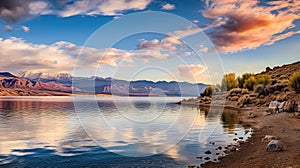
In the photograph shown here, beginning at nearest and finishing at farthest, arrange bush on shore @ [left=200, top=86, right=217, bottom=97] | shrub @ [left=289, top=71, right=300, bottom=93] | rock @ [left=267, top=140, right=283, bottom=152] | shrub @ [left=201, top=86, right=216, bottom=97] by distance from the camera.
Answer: rock @ [left=267, top=140, right=283, bottom=152] → shrub @ [left=289, top=71, right=300, bottom=93] → bush on shore @ [left=200, top=86, right=217, bottom=97] → shrub @ [left=201, top=86, right=216, bottom=97]

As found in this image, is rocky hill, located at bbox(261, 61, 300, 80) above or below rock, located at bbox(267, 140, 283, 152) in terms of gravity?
above

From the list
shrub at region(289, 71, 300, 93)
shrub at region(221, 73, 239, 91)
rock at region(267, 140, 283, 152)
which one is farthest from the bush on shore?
rock at region(267, 140, 283, 152)

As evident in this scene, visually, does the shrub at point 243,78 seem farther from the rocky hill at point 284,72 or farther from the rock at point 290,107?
the rock at point 290,107

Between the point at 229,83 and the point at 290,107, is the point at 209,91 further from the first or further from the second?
the point at 290,107

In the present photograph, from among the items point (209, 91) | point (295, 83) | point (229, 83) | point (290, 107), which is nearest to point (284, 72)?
point (229, 83)

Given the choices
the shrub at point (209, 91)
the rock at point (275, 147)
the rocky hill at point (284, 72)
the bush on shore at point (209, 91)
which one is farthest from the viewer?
the shrub at point (209, 91)

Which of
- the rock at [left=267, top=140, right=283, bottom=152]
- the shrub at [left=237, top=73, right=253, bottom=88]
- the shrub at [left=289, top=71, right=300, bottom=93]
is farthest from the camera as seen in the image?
the shrub at [left=237, top=73, right=253, bottom=88]

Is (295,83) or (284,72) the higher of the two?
(284,72)

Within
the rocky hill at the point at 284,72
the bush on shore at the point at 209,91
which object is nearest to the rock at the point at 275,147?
the rocky hill at the point at 284,72

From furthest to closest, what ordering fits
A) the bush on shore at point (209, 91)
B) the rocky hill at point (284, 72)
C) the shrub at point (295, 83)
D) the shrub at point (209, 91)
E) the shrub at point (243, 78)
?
the shrub at point (209, 91)
the bush on shore at point (209, 91)
the rocky hill at point (284, 72)
the shrub at point (243, 78)
the shrub at point (295, 83)

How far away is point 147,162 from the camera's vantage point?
18875mm

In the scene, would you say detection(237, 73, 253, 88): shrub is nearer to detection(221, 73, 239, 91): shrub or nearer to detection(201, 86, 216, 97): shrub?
detection(221, 73, 239, 91): shrub

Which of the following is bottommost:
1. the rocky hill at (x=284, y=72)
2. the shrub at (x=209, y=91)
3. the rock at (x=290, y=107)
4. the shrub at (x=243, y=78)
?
the rock at (x=290, y=107)

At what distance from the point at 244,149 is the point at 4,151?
1986 cm
